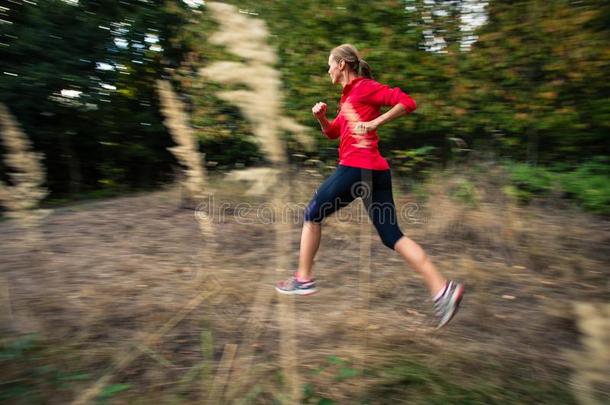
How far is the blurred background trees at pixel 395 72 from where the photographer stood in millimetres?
5273

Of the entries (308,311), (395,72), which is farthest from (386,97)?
(395,72)

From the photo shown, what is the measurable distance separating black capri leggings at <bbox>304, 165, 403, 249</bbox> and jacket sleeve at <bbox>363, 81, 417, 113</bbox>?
0.40 m

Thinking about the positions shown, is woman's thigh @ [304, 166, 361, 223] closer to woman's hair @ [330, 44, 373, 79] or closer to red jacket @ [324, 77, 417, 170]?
red jacket @ [324, 77, 417, 170]

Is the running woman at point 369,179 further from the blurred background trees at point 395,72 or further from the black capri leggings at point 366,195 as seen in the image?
the blurred background trees at point 395,72

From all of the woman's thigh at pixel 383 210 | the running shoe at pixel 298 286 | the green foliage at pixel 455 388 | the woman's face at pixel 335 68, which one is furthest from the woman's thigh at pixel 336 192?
the green foliage at pixel 455 388

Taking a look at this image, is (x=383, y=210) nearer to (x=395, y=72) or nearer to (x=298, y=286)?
(x=298, y=286)

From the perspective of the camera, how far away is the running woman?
2.86 metres

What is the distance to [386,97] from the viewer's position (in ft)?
9.46

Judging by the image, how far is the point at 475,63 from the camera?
5.51m

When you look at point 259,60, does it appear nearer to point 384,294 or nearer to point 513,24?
point 384,294

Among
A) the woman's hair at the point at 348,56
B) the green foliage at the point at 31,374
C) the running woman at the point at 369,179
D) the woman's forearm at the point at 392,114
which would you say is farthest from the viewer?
the woman's hair at the point at 348,56

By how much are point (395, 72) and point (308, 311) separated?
3.48 metres

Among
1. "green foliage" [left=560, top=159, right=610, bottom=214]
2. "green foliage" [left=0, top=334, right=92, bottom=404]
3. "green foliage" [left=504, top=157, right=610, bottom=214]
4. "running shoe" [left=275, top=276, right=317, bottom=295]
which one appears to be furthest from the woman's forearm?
"green foliage" [left=560, top=159, right=610, bottom=214]

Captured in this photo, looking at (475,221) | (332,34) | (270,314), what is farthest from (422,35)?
(270,314)
